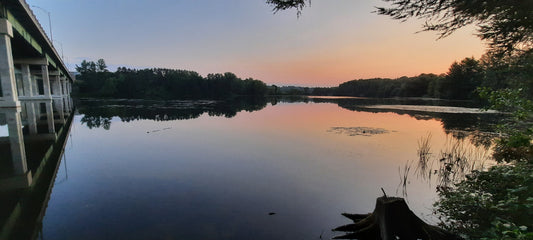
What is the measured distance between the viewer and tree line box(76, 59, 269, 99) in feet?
322

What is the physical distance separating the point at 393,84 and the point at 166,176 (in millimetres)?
118079

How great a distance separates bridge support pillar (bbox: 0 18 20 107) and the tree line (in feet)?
239

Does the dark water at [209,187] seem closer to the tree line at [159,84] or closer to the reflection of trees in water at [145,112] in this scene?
the reflection of trees in water at [145,112]

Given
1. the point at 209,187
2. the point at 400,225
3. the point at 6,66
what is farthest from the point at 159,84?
the point at 400,225

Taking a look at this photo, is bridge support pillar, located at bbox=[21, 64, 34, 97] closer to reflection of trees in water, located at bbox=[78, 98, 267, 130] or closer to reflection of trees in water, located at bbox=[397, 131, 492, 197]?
reflection of trees in water, located at bbox=[78, 98, 267, 130]

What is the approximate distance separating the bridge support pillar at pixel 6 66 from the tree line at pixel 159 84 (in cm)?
7292

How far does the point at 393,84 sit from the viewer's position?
4326 inches

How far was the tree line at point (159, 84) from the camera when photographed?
9806cm

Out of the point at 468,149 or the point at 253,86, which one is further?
the point at 253,86

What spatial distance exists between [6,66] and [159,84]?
307 ft

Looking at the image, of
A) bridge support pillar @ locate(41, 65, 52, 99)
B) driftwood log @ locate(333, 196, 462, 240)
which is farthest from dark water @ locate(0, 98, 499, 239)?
bridge support pillar @ locate(41, 65, 52, 99)

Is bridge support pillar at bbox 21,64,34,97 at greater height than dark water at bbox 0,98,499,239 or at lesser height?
greater

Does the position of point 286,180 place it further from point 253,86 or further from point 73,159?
point 253,86

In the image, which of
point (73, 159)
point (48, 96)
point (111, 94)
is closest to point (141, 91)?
point (111, 94)
